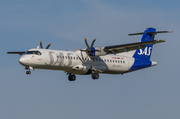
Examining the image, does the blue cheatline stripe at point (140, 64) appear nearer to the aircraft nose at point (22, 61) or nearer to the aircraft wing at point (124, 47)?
the aircraft wing at point (124, 47)

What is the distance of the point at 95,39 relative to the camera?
35.0 m

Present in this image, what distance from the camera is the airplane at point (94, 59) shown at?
103ft

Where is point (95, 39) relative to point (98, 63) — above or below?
above

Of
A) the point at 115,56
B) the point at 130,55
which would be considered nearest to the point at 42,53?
the point at 115,56

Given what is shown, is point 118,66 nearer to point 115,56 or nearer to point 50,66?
point 115,56

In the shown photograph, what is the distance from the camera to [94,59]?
35.1m

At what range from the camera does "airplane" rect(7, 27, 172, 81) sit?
31.3 meters

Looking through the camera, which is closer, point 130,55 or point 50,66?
point 50,66

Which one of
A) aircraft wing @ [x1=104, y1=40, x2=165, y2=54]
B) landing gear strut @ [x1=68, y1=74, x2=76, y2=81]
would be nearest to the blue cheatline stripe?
aircraft wing @ [x1=104, y1=40, x2=165, y2=54]

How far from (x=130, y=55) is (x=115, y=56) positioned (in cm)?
244

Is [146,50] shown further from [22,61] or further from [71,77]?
[22,61]

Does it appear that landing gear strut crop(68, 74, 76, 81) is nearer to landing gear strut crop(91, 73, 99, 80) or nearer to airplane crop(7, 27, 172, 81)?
airplane crop(7, 27, 172, 81)

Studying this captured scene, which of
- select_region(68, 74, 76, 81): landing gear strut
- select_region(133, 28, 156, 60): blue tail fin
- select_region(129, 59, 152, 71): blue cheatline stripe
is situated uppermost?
select_region(133, 28, 156, 60): blue tail fin

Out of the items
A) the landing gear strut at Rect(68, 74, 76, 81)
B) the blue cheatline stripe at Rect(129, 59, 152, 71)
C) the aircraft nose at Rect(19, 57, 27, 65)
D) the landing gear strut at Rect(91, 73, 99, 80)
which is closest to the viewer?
the aircraft nose at Rect(19, 57, 27, 65)
